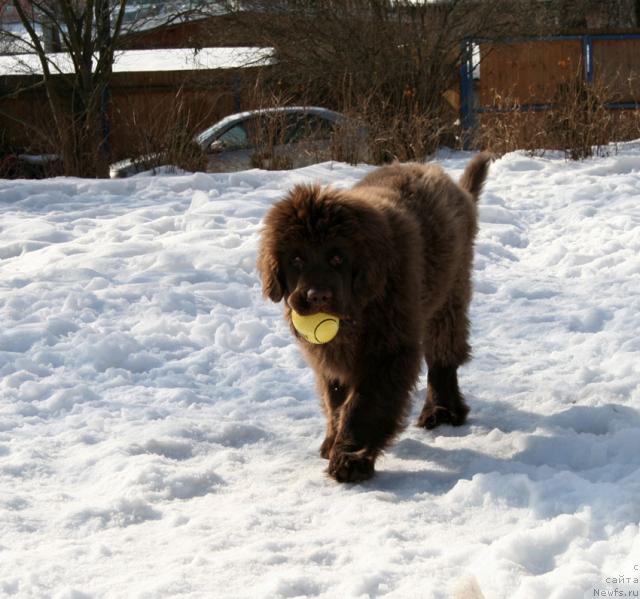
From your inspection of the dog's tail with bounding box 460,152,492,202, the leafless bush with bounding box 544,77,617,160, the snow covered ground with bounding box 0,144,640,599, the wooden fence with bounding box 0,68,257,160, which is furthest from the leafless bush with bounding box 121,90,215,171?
the dog's tail with bounding box 460,152,492,202

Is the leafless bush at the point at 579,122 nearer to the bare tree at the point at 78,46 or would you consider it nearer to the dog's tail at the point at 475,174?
the bare tree at the point at 78,46

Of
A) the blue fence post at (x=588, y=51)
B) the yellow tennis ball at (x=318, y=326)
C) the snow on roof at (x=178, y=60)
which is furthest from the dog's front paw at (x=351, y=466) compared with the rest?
the blue fence post at (x=588, y=51)

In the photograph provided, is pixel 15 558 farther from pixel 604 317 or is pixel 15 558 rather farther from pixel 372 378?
pixel 604 317

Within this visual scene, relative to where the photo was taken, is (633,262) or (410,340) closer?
(410,340)

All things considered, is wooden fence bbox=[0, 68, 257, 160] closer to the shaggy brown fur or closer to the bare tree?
the bare tree

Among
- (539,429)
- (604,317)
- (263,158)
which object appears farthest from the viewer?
(263,158)

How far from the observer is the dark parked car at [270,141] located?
1291 cm

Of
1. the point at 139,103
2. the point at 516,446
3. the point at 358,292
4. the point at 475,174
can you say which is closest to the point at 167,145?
the point at 139,103

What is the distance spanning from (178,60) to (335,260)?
2025cm

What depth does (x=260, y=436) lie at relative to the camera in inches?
193

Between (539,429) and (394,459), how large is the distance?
77 cm

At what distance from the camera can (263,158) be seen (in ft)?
42.3

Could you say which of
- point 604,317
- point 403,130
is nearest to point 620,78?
point 403,130

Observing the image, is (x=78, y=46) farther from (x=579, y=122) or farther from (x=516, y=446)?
(x=516, y=446)
